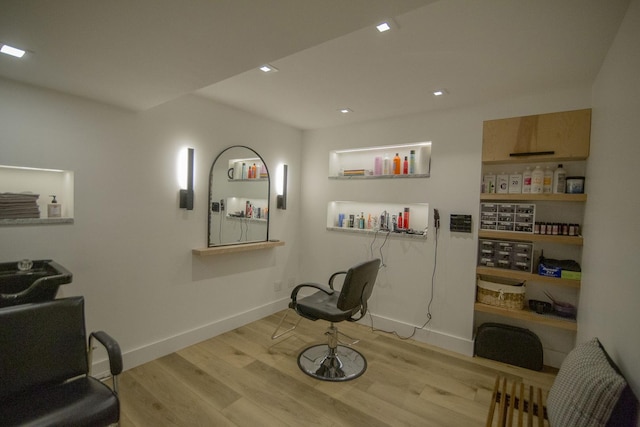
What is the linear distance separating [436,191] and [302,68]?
5.83 ft

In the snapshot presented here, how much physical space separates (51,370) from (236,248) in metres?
1.68

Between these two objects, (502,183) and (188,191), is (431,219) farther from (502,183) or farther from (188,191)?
(188,191)

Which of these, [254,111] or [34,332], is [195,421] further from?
[254,111]

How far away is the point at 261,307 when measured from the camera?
3561mm

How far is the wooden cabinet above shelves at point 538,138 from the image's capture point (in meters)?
2.29

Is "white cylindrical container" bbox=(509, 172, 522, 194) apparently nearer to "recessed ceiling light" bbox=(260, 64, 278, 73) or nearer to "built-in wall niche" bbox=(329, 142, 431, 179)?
"built-in wall niche" bbox=(329, 142, 431, 179)

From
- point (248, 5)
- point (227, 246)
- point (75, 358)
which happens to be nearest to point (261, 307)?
point (227, 246)

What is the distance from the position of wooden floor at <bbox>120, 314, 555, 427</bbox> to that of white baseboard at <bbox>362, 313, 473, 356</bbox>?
Answer: 0.10 m

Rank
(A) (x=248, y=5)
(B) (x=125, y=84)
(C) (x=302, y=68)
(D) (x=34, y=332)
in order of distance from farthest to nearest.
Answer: (C) (x=302, y=68)
(B) (x=125, y=84)
(D) (x=34, y=332)
(A) (x=248, y=5)

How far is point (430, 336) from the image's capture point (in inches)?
120

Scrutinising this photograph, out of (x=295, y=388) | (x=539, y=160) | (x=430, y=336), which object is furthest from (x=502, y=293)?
(x=295, y=388)

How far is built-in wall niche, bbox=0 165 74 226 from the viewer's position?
1.89 m

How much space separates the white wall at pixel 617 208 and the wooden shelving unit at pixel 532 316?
0.27 m

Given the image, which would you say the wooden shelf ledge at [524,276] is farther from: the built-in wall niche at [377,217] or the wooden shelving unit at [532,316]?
the built-in wall niche at [377,217]
